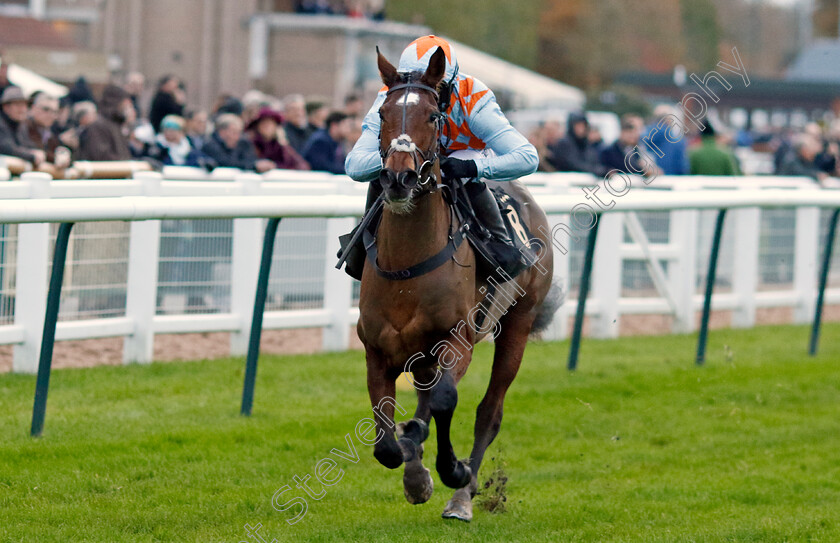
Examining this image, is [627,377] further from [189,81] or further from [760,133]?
[760,133]

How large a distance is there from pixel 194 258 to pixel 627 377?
287 cm

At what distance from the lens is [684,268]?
9984 millimetres

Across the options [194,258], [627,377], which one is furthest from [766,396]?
[194,258]

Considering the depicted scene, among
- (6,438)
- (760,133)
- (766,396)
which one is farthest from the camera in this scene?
(760,133)

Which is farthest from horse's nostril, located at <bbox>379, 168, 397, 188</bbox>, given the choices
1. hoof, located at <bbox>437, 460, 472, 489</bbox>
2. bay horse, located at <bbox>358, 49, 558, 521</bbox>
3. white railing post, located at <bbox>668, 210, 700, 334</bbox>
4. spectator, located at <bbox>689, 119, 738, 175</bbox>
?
spectator, located at <bbox>689, 119, 738, 175</bbox>

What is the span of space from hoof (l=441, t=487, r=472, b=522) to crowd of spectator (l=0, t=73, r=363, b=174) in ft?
14.2

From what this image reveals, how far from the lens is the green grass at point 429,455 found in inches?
179

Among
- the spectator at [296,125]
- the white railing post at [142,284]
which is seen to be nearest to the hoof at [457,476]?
the white railing post at [142,284]

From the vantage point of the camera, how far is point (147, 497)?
4.71m

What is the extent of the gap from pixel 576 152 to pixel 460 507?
7.77 metres

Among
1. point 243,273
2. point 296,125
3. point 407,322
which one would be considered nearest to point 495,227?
point 407,322

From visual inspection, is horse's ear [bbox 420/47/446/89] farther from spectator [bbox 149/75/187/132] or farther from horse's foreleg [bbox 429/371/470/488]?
spectator [bbox 149/75/187/132]

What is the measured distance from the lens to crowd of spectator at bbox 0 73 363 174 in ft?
28.1

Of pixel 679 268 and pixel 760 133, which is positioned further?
pixel 760 133
